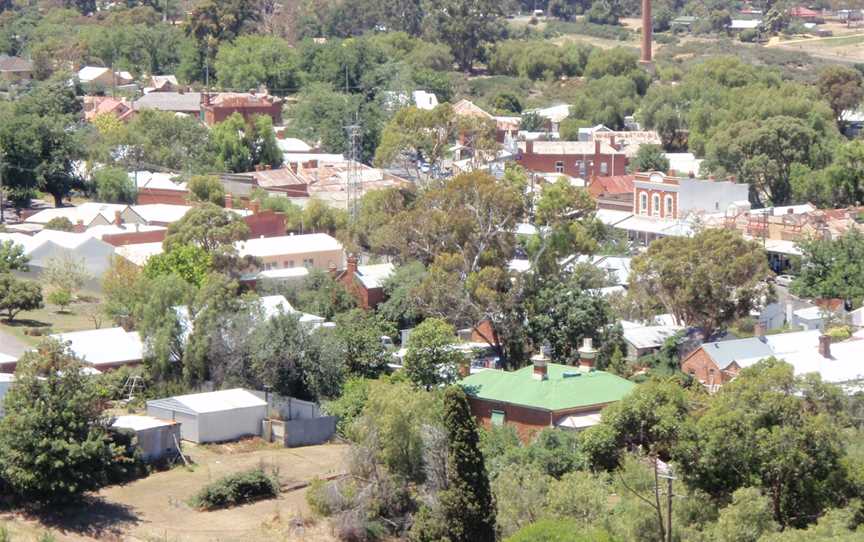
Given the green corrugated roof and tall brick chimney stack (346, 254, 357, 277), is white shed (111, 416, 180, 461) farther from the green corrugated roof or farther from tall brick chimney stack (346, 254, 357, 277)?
tall brick chimney stack (346, 254, 357, 277)

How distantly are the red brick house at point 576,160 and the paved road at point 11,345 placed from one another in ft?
97.0

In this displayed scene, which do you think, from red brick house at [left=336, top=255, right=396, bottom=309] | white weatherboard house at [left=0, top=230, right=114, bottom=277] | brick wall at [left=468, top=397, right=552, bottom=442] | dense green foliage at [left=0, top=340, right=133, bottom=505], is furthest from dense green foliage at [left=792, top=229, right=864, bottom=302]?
dense green foliage at [left=0, top=340, right=133, bottom=505]

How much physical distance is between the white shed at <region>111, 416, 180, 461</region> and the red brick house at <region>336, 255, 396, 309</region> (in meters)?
9.18

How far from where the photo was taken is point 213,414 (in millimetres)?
31922

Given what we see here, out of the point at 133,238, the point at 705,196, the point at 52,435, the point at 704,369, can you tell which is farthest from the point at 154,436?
the point at 705,196

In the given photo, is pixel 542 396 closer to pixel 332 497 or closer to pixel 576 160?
pixel 332 497

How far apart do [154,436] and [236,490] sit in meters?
2.34

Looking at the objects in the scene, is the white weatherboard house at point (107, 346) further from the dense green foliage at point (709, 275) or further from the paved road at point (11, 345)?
the dense green foliage at point (709, 275)

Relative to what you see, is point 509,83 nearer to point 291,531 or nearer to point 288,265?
point 288,265

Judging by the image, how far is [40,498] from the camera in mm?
27719

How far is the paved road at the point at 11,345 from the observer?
34312mm

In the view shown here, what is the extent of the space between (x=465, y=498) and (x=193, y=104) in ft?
156

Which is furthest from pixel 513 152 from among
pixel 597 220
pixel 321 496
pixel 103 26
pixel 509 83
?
pixel 103 26

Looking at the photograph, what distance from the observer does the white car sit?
44.1 meters
